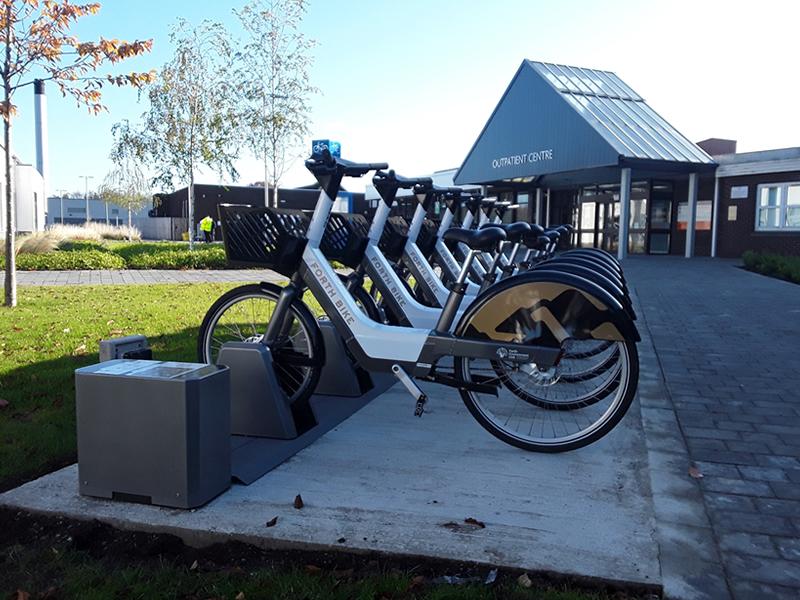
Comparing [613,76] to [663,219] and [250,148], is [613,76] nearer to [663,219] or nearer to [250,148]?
[663,219]

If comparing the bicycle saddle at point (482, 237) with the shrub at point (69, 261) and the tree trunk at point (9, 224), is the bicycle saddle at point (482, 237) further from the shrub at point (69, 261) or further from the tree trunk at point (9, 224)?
the shrub at point (69, 261)

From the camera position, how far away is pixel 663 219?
80.4 feet

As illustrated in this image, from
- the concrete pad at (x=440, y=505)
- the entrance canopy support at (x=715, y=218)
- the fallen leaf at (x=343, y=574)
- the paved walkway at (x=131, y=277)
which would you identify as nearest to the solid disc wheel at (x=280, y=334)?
the concrete pad at (x=440, y=505)

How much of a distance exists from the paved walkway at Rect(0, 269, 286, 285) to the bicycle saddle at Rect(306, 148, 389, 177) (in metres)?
9.72

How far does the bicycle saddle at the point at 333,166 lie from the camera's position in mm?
3961

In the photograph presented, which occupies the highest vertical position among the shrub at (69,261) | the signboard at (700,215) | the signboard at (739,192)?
the signboard at (739,192)

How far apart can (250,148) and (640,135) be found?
11977 mm

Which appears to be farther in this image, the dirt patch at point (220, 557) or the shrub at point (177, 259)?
the shrub at point (177, 259)

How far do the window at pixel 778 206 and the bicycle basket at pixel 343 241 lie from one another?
1962 centimetres

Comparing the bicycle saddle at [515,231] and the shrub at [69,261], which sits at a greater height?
the bicycle saddle at [515,231]

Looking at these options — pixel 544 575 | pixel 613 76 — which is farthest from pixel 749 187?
pixel 544 575

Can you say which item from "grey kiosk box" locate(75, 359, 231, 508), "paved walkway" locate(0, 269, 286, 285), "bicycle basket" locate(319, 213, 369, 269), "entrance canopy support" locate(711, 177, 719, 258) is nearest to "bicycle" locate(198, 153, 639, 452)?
"bicycle basket" locate(319, 213, 369, 269)

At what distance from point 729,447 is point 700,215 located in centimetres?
2135

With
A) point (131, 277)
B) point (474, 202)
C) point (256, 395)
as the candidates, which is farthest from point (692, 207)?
point (256, 395)
